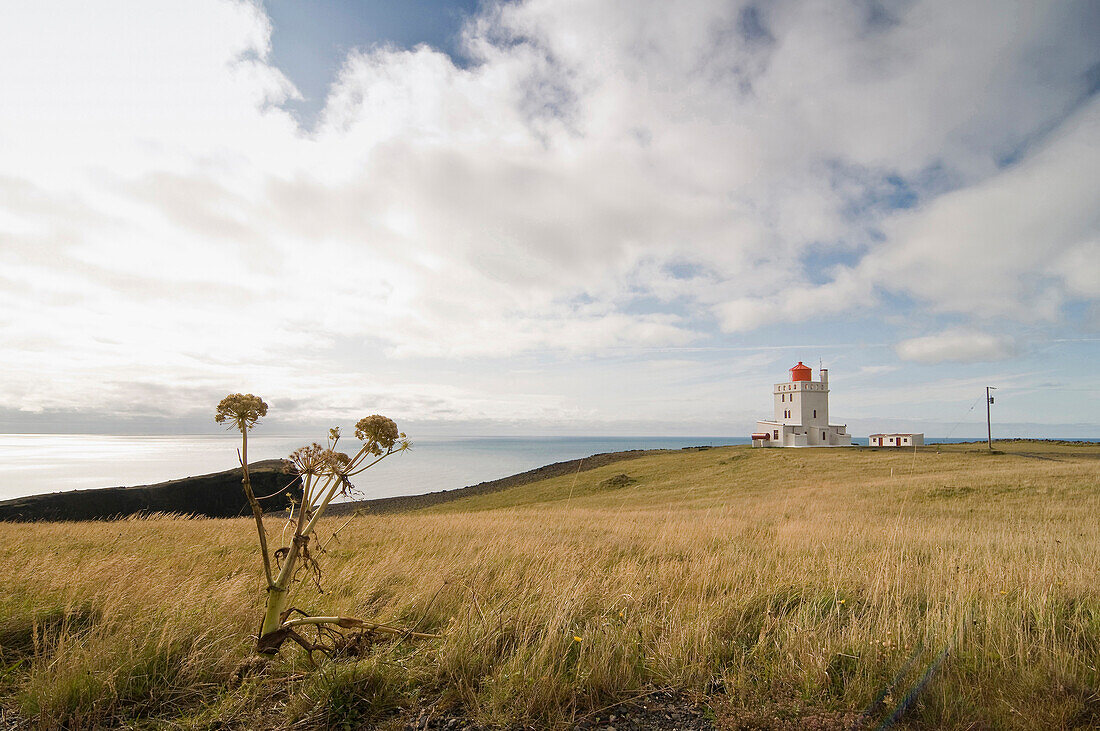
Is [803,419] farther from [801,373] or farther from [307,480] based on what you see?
[307,480]

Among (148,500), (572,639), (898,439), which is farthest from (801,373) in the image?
(572,639)

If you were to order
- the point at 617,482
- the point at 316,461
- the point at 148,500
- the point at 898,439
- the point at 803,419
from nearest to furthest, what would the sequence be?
1. the point at 316,461
2. the point at 148,500
3. the point at 617,482
4. the point at 803,419
5. the point at 898,439

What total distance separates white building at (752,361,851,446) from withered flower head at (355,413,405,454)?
69.8 metres

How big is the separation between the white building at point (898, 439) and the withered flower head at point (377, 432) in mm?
78615

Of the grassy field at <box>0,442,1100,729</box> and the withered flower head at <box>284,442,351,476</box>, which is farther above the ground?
the withered flower head at <box>284,442,351,476</box>

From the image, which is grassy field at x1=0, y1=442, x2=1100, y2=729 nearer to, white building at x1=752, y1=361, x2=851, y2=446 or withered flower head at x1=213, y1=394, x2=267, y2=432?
withered flower head at x1=213, y1=394, x2=267, y2=432

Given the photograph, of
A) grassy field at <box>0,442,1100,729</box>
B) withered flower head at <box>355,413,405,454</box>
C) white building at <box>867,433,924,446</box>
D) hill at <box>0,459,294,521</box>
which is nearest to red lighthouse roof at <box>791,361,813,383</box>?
white building at <box>867,433,924,446</box>

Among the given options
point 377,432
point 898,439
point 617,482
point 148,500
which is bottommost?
point 617,482

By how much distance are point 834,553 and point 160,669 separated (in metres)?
8.02

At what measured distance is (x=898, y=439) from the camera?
224 ft

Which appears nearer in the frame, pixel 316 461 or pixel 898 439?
pixel 316 461

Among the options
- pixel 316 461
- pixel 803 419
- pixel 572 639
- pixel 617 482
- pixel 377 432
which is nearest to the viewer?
pixel 316 461

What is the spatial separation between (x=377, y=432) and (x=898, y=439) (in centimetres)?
8273

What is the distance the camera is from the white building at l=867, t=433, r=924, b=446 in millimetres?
66188
